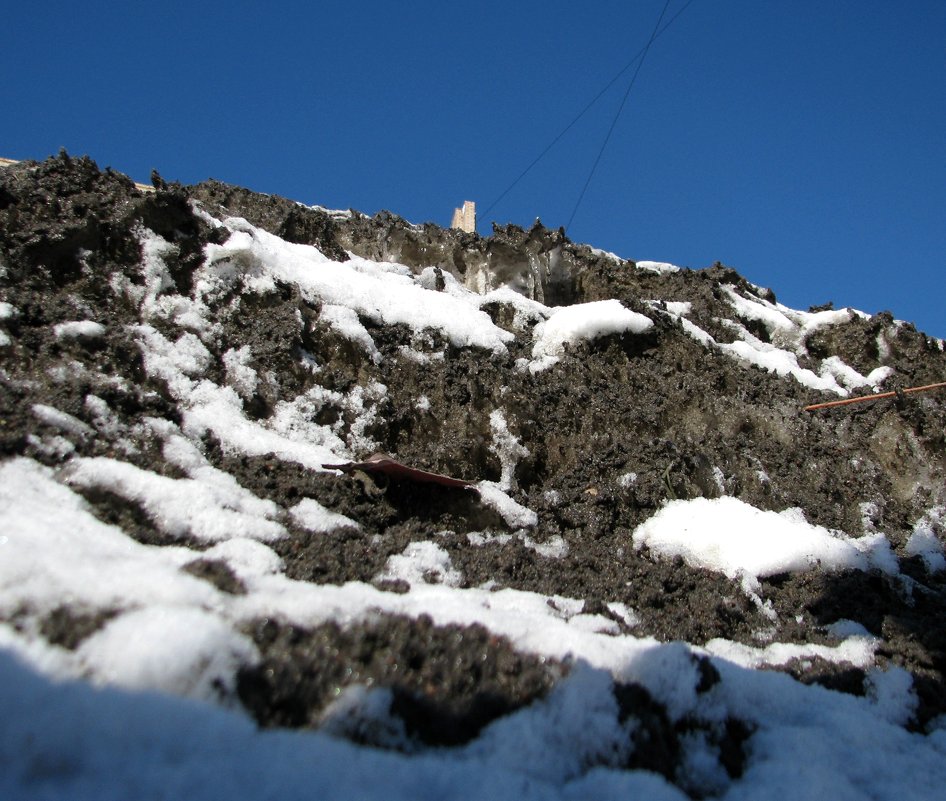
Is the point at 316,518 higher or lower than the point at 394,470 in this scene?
lower

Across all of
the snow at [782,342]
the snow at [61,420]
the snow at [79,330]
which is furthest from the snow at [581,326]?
the snow at [61,420]

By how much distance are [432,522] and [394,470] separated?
0.38 metres

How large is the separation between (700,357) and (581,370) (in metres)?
1.27

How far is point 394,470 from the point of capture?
3.94 meters

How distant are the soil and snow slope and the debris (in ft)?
0.25

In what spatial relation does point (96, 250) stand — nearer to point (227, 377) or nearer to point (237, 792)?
point (227, 377)

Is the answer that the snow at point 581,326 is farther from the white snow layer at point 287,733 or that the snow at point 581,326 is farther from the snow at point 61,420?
the snow at point 61,420

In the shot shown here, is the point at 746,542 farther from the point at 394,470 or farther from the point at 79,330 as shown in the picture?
the point at 79,330

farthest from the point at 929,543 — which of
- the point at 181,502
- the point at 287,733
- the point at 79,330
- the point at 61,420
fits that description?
the point at 79,330

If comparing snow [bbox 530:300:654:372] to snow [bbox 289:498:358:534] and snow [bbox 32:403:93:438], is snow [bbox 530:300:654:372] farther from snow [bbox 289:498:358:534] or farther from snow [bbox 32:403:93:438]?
snow [bbox 32:403:93:438]

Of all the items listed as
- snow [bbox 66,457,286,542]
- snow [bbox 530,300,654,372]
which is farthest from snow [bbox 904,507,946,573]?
snow [bbox 66,457,286,542]

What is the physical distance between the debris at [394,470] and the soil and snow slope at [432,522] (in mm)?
78

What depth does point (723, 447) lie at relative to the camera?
4.98 metres

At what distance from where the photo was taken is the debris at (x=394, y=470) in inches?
152
